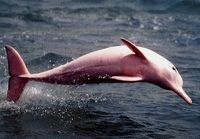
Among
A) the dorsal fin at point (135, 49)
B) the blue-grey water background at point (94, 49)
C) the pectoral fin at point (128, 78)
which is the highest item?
the dorsal fin at point (135, 49)

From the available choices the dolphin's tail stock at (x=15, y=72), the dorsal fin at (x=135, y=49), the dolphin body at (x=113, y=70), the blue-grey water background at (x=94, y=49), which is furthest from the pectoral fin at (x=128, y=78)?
the dolphin's tail stock at (x=15, y=72)

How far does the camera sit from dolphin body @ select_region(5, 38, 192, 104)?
31.0ft

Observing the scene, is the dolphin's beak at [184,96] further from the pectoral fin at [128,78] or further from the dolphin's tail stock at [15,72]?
the dolphin's tail stock at [15,72]

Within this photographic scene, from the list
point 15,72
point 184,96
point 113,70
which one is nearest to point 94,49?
point 15,72

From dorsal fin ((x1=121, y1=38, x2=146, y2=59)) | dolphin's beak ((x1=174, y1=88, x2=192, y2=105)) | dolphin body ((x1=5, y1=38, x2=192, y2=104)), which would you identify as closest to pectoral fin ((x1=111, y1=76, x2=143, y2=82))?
dolphin body ((x1=5, y1=38, x2=192, y2=104))

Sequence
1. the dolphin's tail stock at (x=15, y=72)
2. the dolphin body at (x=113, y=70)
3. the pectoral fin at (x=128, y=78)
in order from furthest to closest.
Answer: the dolphin's tail stock at (x=15, y=72)
the dolphin body at (x=113, y=70)
the pectoral fin at (x=128, y=78)

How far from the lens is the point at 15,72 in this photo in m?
10.0

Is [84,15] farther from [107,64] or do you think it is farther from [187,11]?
[107,64]

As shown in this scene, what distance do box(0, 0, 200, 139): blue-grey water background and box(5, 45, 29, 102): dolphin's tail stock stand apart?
1.57 ft

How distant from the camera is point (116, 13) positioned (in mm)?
21375

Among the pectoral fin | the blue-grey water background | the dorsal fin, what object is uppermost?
the dorsal fin

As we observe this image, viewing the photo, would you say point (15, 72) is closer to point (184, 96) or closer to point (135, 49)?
point (135, 49)

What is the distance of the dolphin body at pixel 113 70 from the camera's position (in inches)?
372

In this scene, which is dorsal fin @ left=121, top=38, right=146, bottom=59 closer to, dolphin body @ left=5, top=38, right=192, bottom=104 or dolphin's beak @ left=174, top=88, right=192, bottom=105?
dolphin body @ left=5, top=38, right=192, bottom=104
